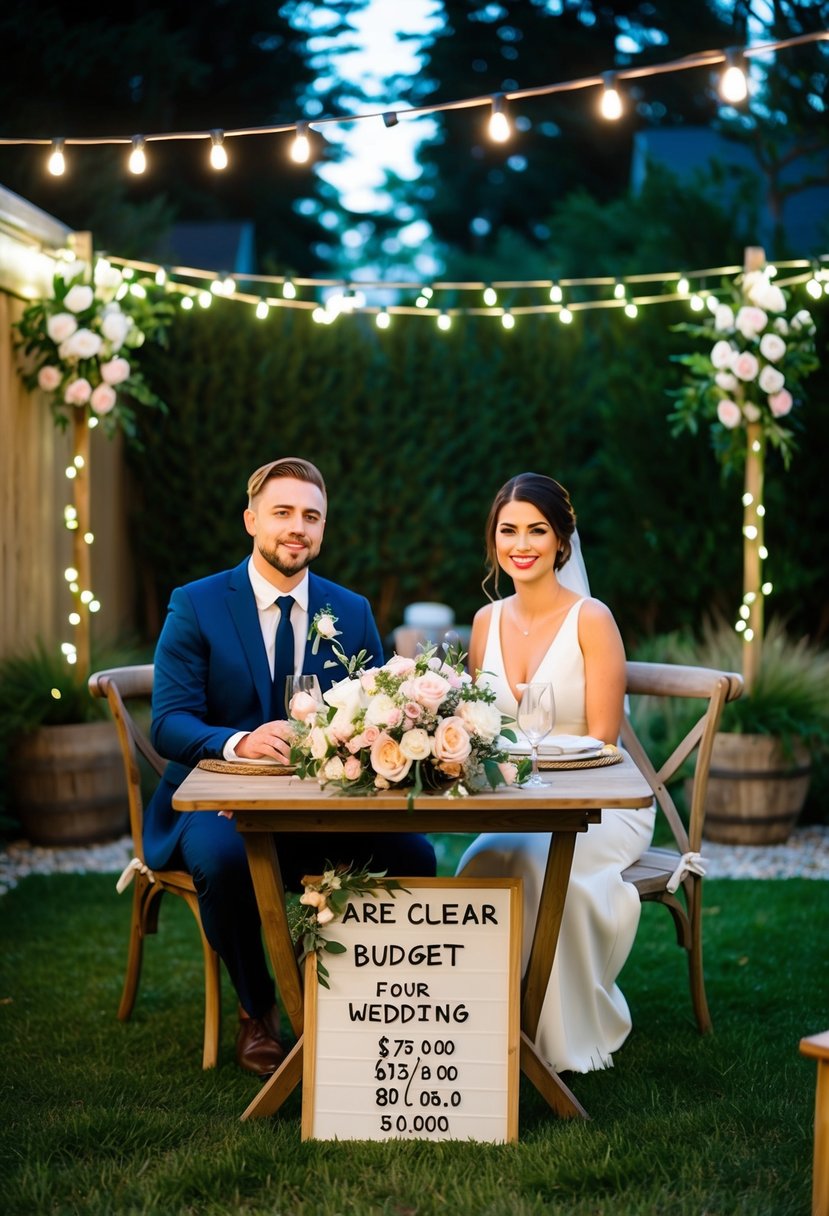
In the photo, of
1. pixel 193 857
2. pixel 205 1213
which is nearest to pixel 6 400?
pixel 193 857

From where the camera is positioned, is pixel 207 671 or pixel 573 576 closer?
pixel 207 671

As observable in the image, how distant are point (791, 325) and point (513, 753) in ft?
13.8

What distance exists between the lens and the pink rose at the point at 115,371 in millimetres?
6660

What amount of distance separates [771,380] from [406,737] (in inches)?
168

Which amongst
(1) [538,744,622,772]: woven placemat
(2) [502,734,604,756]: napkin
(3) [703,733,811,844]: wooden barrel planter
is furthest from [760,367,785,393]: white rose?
(1) [538,744,622,772]: woven placemat

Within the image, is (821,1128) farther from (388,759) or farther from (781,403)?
(781,403)

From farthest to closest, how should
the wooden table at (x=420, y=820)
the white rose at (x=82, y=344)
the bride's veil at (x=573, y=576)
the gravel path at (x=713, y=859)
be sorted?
the white rose at (x=82, y=344)
the gravel path at (x=713, y=859)
the bride's veil at (x=573, y=576)
the wooden table at (x=420, y=820)

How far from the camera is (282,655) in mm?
3996

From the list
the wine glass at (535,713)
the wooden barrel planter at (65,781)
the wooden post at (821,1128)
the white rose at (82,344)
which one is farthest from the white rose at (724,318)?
the wooden post at (821,1128)

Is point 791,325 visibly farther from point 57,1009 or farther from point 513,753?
point 57,1009

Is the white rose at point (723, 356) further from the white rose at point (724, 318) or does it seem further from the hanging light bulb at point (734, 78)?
the hanging light bulb at point (734, 78)

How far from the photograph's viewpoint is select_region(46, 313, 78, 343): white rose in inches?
258

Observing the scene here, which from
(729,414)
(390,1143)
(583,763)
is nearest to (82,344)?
(729,414)

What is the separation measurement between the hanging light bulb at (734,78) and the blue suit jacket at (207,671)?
6.20ft
